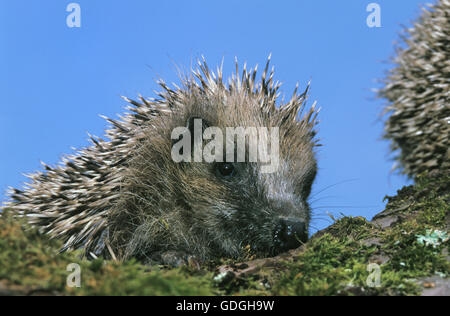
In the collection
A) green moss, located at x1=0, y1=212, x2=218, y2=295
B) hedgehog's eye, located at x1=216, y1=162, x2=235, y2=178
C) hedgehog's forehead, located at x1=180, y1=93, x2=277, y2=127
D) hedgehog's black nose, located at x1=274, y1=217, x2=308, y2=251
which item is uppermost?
hedgehog's forehead, located at x1=180, y1=93, x2=277, y2=127

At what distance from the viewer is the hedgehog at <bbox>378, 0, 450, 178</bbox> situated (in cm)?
848

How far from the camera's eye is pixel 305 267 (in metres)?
4.31

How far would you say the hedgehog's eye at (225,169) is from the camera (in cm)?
572

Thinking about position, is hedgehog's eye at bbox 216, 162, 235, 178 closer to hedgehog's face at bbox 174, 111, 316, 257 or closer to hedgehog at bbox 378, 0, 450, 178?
hedgehog's face at bbox 174, 111, 316, 257

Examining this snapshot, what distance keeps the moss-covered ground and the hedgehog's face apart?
357mm

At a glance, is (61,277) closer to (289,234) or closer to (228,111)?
(289,234)

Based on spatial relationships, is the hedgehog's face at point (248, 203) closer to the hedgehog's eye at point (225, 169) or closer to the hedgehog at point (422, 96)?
the hedgehog's eye at point (225, 169)

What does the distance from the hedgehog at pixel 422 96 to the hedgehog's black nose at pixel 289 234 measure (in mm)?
4260

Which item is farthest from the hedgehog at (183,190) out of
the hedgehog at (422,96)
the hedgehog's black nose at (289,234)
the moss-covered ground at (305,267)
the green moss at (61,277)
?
the hedgehog at (422,96)

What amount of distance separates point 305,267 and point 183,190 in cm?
216

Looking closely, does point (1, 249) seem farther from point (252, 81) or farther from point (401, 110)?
point (401, 110)

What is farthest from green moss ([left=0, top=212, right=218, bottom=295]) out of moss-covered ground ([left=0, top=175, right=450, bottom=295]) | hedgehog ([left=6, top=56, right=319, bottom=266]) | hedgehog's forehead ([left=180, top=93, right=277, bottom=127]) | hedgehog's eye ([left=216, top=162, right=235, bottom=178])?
hedgehog's forehead ([left=180, top=93, right=277, bottom=127])
